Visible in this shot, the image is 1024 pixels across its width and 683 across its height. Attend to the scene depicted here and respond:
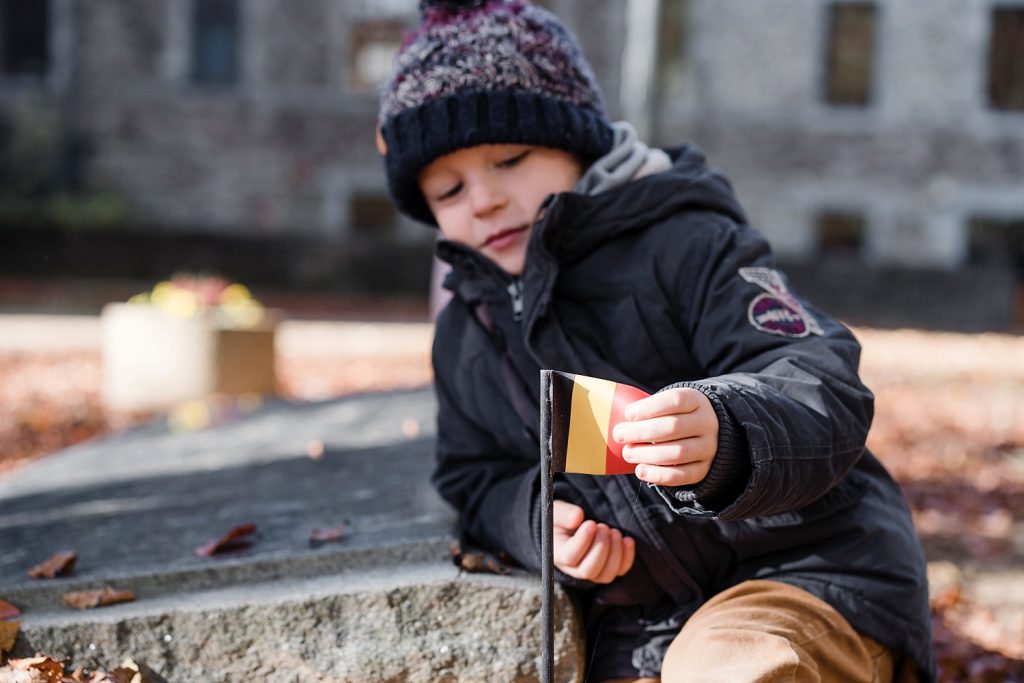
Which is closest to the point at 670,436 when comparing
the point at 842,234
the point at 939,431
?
the point at 939,431

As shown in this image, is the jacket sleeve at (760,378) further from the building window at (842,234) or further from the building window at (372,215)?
the building window at (842,234)

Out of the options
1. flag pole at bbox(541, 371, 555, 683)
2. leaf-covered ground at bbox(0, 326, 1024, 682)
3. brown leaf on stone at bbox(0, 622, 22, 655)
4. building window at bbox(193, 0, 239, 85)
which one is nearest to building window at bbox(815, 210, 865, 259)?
leaf-covered ground at bbox(0, 326, 1024, 682)

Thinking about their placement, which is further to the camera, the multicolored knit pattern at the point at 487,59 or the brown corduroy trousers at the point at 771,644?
the multicolored knit pattern at the point at 487,59

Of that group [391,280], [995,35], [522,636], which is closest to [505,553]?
[522,636]

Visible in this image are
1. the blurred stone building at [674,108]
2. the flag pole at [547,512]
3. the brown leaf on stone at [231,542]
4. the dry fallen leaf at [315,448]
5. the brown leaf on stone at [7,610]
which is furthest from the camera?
the blurred stone building at [674,108]

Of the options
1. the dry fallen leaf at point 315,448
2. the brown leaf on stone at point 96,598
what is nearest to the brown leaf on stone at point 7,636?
the brown leaf on stone at point 96,598

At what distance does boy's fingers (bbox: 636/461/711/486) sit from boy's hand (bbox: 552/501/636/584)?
1.34 feet

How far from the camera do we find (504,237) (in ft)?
7.43

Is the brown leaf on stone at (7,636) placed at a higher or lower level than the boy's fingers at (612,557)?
lower

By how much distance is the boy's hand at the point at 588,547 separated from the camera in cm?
195

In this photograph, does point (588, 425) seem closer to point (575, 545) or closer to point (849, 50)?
point (575, 545)

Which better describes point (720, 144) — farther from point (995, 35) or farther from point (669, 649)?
point (669, 649)

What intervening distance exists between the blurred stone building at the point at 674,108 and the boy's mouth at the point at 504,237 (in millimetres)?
15039

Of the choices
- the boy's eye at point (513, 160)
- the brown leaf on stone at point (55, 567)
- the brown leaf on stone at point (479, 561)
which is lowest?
the brown leaf on stone at point (55, 567)
